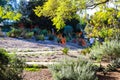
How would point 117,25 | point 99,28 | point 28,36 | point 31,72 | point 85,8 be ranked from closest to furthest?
point 31,72 → point 85,8 → point 117,25 → point 99,28 → point 28,36

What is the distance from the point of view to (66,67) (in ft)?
38.0

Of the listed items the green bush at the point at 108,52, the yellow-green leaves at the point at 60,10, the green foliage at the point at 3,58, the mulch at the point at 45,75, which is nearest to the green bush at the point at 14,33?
the yellow-green leaves at the point at 60,10

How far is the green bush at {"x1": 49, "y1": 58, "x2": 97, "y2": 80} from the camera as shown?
35.0 feet

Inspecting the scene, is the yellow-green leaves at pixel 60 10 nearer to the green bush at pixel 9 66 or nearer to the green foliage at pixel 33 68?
the green foliage at pixel 33 68

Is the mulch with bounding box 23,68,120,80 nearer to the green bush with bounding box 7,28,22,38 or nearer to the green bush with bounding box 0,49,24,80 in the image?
the green bush with bounding box 0,49,24,80

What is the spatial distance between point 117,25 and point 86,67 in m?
9.28

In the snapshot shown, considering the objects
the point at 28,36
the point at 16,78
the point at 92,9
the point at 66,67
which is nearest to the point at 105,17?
the point at 92,9

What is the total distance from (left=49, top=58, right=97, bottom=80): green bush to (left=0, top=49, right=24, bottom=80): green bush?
66.2 inches

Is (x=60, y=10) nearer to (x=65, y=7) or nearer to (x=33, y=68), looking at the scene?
(x=65, y=7)

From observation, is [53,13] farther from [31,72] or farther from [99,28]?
[99,28]

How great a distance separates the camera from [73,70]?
11125 millimetres

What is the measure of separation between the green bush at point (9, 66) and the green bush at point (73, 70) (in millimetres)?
1680

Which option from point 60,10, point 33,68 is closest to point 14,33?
point 60,10

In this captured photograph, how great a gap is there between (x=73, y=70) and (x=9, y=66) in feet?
8.03
